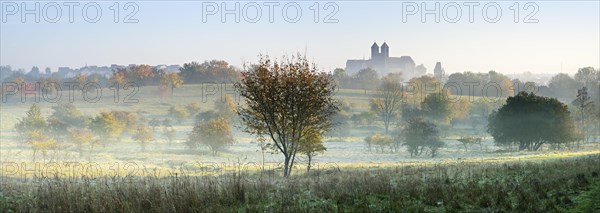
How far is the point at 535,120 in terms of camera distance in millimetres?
75500

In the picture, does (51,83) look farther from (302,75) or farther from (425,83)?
(302,75)

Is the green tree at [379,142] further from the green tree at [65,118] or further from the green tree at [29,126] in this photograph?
the green tree at [29,126]

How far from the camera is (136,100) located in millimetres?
148000

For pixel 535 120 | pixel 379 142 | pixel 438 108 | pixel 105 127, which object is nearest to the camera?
pixel 535 120

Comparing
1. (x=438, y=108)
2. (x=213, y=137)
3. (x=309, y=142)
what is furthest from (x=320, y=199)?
(x=438, y=108)

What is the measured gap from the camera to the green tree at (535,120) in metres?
75.2

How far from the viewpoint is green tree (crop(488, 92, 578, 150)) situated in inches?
2960

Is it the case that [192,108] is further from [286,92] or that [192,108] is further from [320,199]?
[320,199]

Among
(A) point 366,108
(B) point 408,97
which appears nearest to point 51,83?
(A) point 366,108

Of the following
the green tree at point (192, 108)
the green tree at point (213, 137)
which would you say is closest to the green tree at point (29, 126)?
the green tree at point (213, 137)

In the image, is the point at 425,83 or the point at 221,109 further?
the point at 425,83

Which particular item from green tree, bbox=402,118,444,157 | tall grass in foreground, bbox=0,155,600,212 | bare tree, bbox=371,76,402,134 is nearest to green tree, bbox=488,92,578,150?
green tree, bbox=402,118,444,157

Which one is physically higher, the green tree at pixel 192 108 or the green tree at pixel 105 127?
the green tree at pixel 192 108

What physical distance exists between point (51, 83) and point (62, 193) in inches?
A: 6287
